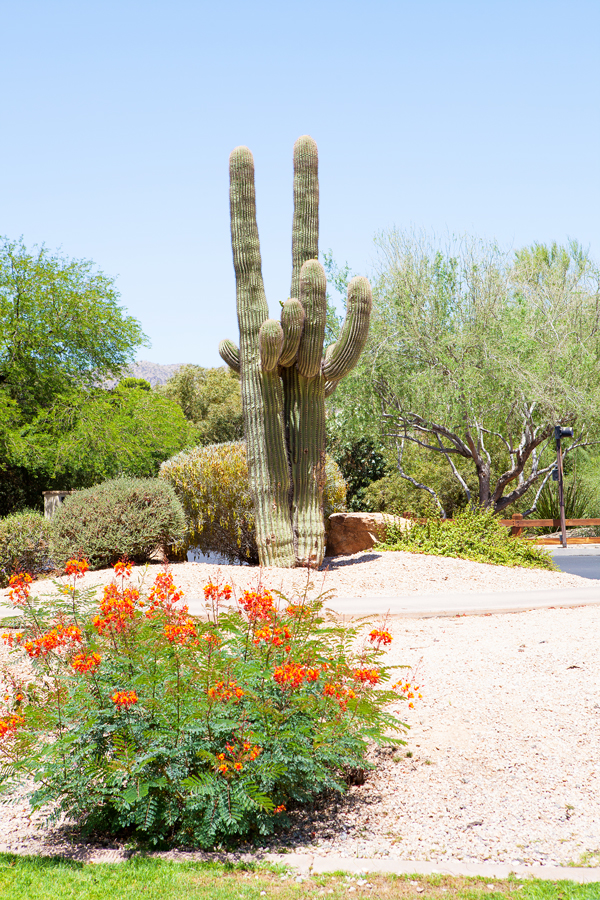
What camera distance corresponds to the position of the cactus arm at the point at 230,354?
10781 millimetres

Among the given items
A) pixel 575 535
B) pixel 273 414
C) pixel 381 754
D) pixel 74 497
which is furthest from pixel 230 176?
pixel 575 535

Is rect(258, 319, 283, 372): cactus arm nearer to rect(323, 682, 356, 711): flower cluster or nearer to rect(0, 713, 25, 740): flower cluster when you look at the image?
rect(323, 682, 356, 711): flower cluster

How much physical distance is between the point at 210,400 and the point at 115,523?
2158cm

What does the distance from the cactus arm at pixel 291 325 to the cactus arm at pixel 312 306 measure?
0.45 feet

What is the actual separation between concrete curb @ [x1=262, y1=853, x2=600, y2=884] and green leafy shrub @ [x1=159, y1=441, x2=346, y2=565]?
9547mm

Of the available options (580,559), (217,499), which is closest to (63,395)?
(217,499)

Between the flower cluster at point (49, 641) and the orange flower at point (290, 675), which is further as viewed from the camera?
the flower cluster at point (49, 641)

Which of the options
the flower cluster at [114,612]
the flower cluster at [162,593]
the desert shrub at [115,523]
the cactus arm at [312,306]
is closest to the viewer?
the flower cluster at [114,612]

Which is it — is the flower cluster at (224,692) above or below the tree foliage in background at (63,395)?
below

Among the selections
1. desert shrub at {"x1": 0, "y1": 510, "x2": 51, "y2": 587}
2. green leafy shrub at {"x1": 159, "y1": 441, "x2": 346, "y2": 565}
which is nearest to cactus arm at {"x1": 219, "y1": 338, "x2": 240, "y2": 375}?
green leafy shrub at {"x1": 159, "y1": 441, "x2": 346, "y2": 565}

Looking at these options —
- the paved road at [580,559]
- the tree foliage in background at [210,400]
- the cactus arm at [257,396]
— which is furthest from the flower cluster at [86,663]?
the tree foliage in background at [210,400]

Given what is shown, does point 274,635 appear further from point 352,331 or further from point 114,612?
point 352,331

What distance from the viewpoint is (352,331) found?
406 inches

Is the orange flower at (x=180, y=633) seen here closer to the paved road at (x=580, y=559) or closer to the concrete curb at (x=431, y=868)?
the concrete curb at (x=431, y=868)
